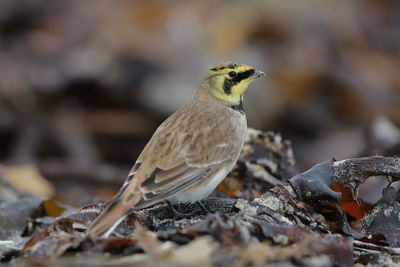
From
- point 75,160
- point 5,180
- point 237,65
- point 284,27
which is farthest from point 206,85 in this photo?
point 284,27

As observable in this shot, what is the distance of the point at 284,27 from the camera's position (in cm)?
1389

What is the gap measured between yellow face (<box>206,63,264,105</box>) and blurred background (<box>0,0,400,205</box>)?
119 inches

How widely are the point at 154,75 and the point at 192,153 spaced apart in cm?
665

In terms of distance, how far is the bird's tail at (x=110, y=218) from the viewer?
12.9 ft

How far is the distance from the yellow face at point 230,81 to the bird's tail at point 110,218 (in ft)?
5.75

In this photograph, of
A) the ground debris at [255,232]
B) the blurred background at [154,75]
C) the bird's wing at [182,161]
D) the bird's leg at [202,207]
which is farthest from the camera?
the blurred background at [154,75]

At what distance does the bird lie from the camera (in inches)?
173

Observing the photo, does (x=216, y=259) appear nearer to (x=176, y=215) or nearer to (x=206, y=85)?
(x=176, y=215)

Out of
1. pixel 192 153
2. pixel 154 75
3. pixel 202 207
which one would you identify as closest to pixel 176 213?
pixel 202 207

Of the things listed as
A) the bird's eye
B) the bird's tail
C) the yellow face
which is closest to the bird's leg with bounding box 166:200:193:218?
the bird's tail

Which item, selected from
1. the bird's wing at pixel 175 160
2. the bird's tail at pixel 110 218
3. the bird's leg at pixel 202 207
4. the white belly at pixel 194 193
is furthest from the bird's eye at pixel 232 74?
the bird's tail at pixel 110 218

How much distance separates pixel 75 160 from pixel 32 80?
178 cm

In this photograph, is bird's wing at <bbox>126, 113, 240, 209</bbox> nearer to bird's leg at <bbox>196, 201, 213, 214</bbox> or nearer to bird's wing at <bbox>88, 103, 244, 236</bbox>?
bird's wing at <bbox>88, 103, 244, 236</bbox>

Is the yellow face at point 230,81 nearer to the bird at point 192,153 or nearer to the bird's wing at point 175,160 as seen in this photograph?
the bird at point 192,153
